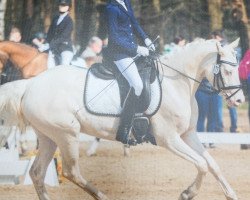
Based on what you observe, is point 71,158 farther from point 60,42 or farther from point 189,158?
point 60,42

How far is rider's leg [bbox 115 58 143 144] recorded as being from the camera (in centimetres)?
924

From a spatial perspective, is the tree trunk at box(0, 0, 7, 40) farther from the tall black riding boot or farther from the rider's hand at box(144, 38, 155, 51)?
the tall black riding boot

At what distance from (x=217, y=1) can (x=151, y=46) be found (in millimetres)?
13633

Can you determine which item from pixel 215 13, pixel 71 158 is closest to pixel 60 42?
pixel 71 158

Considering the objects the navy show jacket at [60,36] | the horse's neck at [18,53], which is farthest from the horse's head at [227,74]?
the horse's neck at [18,53]

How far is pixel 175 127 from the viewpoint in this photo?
9.23 m

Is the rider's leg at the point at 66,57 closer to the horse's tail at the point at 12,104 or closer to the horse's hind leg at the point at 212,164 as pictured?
the horse's tail at the point at 12,104

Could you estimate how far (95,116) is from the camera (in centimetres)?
940

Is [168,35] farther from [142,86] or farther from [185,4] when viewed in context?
[142,86]

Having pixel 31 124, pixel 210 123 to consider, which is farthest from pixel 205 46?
pixel 210 123

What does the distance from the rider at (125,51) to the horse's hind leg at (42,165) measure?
0.76m

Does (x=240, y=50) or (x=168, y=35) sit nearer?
(x=240, y=50)

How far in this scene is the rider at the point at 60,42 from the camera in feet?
42.8

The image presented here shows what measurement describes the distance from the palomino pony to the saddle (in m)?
0.06
